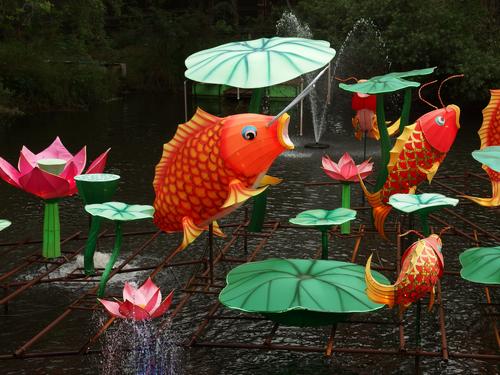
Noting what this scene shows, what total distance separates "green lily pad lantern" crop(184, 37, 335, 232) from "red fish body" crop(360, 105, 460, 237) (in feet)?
5.82

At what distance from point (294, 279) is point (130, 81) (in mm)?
23477

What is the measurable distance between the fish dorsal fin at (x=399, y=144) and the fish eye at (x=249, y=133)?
2193mm

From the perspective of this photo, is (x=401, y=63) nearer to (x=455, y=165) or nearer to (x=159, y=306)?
(x=455, y=165)

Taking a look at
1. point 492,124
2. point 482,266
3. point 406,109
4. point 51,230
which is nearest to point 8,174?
point 51,230

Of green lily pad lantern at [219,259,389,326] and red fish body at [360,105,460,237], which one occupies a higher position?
red fish body at [360,105,460,237]

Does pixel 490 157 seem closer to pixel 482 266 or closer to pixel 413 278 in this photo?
pixel 482 266

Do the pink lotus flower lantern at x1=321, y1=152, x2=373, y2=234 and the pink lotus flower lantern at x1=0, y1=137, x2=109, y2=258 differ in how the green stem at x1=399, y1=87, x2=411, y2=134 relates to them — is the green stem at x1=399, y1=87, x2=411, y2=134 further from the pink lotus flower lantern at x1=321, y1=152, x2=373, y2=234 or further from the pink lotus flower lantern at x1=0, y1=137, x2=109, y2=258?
the pink lotus flower lantern at x1=0, y1=137, x2=109, y2=258

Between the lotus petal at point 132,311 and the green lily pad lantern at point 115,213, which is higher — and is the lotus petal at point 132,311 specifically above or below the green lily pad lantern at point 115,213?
below

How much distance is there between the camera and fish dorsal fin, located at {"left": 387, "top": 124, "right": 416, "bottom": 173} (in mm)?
8414

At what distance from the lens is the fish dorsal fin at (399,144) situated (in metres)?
8.41

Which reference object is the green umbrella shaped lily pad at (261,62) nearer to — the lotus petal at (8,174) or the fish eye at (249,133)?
the fish eye at (249,133)

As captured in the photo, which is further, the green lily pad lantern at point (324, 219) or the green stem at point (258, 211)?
the green stem at point (258, 211)

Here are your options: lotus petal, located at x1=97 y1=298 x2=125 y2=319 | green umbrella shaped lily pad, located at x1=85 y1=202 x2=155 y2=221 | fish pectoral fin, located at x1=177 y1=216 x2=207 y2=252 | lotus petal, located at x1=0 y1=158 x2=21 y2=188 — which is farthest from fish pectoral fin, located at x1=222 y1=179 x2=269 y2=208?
lotus petal, located at x1=0 y1=158 x2=21 y2=188

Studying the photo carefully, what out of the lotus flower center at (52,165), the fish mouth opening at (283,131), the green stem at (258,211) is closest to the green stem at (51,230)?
→ the lotus flower center at (52,165)
